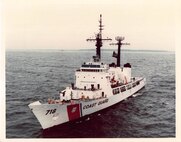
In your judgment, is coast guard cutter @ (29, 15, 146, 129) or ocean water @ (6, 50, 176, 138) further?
coast guard cutter @ (29, 15, 146, 129)

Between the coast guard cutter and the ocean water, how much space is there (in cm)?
16

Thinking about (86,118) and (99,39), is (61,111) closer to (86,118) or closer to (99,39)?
(86,118)

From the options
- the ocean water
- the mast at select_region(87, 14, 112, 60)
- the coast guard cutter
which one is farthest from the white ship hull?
the mast at select_region(87, 14, 112, 60)

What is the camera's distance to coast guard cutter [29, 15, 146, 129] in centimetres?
648

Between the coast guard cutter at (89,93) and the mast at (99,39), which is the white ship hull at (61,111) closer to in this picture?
the coast guard cutter at (89,93)

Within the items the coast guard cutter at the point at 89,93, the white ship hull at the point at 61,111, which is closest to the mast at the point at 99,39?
the coast guard cutter at the point at 89,93

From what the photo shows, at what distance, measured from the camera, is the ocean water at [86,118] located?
20.2 feet

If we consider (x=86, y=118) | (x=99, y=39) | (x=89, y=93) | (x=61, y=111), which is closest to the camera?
(x=61, y=111)

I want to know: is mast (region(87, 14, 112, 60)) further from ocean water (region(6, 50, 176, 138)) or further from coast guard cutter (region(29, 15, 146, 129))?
ocean water (region(6, 50, 176, 138))

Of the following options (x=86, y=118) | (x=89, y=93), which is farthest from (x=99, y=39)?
(x=86, y=118)

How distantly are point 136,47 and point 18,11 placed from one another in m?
2.17

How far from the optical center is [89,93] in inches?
288

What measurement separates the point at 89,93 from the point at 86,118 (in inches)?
21.7

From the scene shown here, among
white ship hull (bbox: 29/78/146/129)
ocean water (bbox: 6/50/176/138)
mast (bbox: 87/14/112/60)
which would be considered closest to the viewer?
ocean water (bbox: 6/50/176/138)
